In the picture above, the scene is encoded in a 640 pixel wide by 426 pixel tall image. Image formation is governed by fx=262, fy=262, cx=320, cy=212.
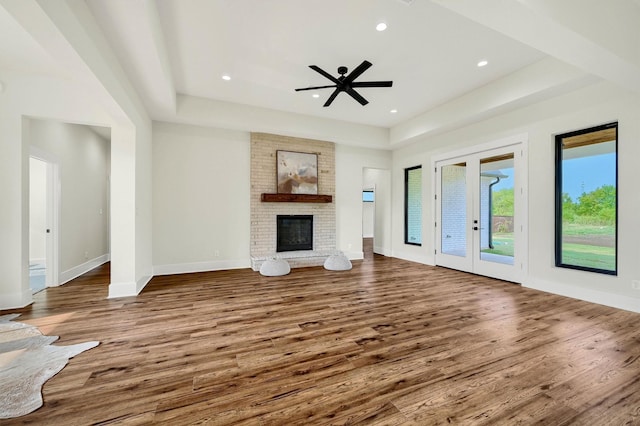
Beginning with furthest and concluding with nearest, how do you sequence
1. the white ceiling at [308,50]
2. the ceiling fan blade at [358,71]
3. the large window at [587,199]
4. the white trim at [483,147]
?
the white trim at [483,147]
the large window at [587,199]
the ceiling fan blade at [358,71]
the white ceiling at [308,50]

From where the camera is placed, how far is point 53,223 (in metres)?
4.38

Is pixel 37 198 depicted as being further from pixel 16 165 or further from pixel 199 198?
pixel 199 198

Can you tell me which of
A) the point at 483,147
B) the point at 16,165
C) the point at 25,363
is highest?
the point at 483,147

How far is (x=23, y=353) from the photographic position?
2242 mm

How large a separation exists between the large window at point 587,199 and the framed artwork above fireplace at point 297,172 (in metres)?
4.49

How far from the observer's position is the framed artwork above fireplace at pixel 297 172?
603 centimetres

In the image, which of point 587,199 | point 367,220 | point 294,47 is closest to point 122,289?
point 294,47

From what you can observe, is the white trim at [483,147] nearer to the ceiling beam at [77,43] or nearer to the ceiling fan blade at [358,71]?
the ceiling fan blade at [358,71]

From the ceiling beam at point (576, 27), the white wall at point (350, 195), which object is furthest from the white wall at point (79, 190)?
the ceiling beam at point (576, 27)

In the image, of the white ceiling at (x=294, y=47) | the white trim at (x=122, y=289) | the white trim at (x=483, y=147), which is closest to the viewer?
the white ceiling at (x=294, y=47)

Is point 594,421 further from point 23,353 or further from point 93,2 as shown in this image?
point 93,2

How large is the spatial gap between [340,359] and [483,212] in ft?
14.3

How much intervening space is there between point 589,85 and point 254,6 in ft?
15.0

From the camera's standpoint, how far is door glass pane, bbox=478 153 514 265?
4.70m
